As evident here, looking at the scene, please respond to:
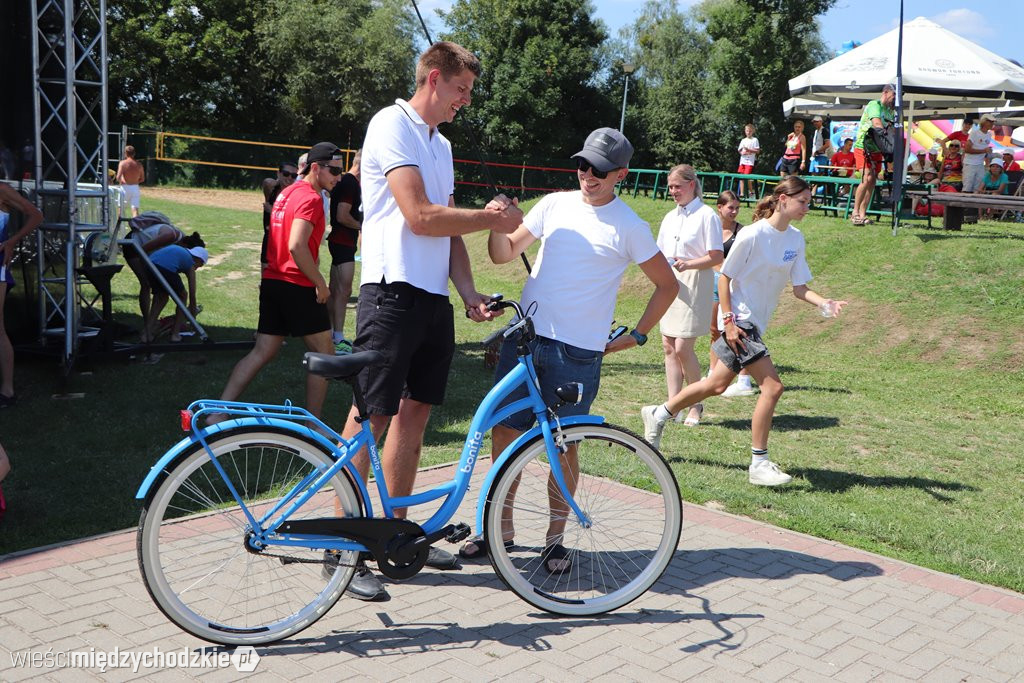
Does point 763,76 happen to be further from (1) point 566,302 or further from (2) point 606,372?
(1) point 566,302

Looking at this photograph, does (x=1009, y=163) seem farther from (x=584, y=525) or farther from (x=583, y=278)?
(x=584, y=525)

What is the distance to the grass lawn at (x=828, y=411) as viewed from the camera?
5562 millimetres

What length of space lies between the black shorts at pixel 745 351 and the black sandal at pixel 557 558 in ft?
7.34

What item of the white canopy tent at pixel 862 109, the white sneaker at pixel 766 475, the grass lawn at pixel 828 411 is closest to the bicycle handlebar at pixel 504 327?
the grass lawn at pixel 828 411

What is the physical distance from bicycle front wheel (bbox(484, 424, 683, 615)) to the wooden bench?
11975mm

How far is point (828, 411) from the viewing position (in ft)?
29.1

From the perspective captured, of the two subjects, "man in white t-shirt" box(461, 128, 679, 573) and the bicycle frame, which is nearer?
the bicycle frame

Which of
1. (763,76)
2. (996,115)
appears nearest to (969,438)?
(996,115)

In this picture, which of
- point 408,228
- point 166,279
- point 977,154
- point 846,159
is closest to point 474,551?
point 408,228

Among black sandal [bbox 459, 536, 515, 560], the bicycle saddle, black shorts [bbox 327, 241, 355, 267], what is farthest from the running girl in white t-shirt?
black shorts [bbox 327, 241, 355, 267]

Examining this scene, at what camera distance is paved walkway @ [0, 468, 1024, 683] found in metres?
3.64

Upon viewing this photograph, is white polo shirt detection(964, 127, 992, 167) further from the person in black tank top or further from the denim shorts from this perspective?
the denim shorts

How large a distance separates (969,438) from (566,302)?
17.1 feet

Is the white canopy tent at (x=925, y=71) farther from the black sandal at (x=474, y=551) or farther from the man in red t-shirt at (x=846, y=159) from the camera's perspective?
the black sandal at (x=474, y=551)
